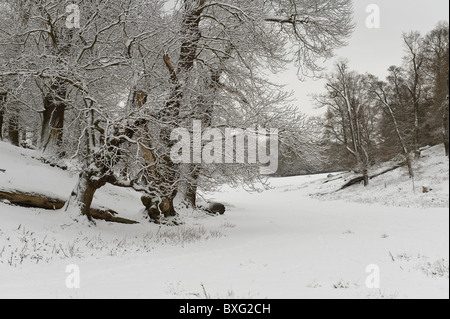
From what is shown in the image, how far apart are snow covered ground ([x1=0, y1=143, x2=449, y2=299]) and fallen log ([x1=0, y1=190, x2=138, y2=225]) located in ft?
0.86

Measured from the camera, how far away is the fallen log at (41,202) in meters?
8.49

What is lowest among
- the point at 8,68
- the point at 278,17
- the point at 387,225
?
the point at 387,225

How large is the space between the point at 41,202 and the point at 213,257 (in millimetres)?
5735

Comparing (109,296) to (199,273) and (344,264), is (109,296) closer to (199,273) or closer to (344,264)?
(199,273)

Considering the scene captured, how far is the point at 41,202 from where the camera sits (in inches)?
352

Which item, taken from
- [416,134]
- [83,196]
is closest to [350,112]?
[416,134]

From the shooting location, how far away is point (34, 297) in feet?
12.2

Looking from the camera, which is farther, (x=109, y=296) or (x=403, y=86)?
(x=403, y=86)

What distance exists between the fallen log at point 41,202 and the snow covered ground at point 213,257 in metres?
0.26

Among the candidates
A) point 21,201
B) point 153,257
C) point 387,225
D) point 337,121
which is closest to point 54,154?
point 21,201

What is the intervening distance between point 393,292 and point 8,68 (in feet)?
32.5

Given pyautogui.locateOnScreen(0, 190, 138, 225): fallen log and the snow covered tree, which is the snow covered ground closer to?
pyautogui.locateOnScreen(0, 190, 138, 225): fallen log

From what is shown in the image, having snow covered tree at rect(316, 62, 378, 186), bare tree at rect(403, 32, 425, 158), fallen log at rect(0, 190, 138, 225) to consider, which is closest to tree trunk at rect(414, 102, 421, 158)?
bare tree at rect(403, 32, 425, 158)

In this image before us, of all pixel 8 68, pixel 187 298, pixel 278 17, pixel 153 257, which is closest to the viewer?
pixel 187 298
